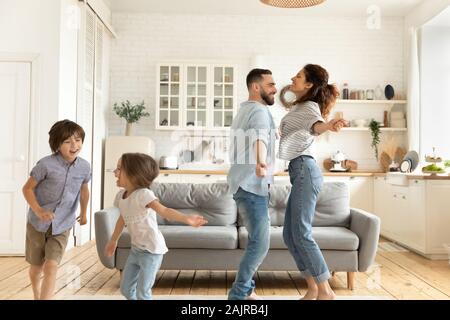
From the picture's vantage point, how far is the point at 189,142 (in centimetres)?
530

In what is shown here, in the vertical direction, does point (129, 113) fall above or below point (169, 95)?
below

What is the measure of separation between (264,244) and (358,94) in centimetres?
359

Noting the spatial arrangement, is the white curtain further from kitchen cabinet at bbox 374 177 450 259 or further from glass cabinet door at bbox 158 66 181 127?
glass cabinet door at bbox 158 66 181 127

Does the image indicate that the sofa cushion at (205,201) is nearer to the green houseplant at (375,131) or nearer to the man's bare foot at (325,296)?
the man's bare foot at (325,296)

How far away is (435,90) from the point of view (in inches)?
185

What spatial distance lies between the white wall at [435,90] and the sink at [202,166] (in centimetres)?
188

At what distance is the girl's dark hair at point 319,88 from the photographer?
6.87 ft

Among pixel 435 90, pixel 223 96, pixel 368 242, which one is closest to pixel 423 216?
pixel 368 242

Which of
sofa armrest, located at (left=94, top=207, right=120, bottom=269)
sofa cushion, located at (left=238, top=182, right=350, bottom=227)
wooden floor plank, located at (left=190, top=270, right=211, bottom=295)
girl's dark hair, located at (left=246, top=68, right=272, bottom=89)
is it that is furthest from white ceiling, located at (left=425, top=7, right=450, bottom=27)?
sofa armrest, located at (left=94, top=207, right=120, bottom=269)

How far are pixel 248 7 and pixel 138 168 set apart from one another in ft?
12.3

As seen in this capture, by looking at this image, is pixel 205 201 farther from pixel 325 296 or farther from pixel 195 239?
pixel 325 296

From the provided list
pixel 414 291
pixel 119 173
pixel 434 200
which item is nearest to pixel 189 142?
pixel 434 200

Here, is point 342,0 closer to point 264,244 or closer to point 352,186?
point 352,186

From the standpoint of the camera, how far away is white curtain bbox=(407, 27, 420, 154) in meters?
4.68
